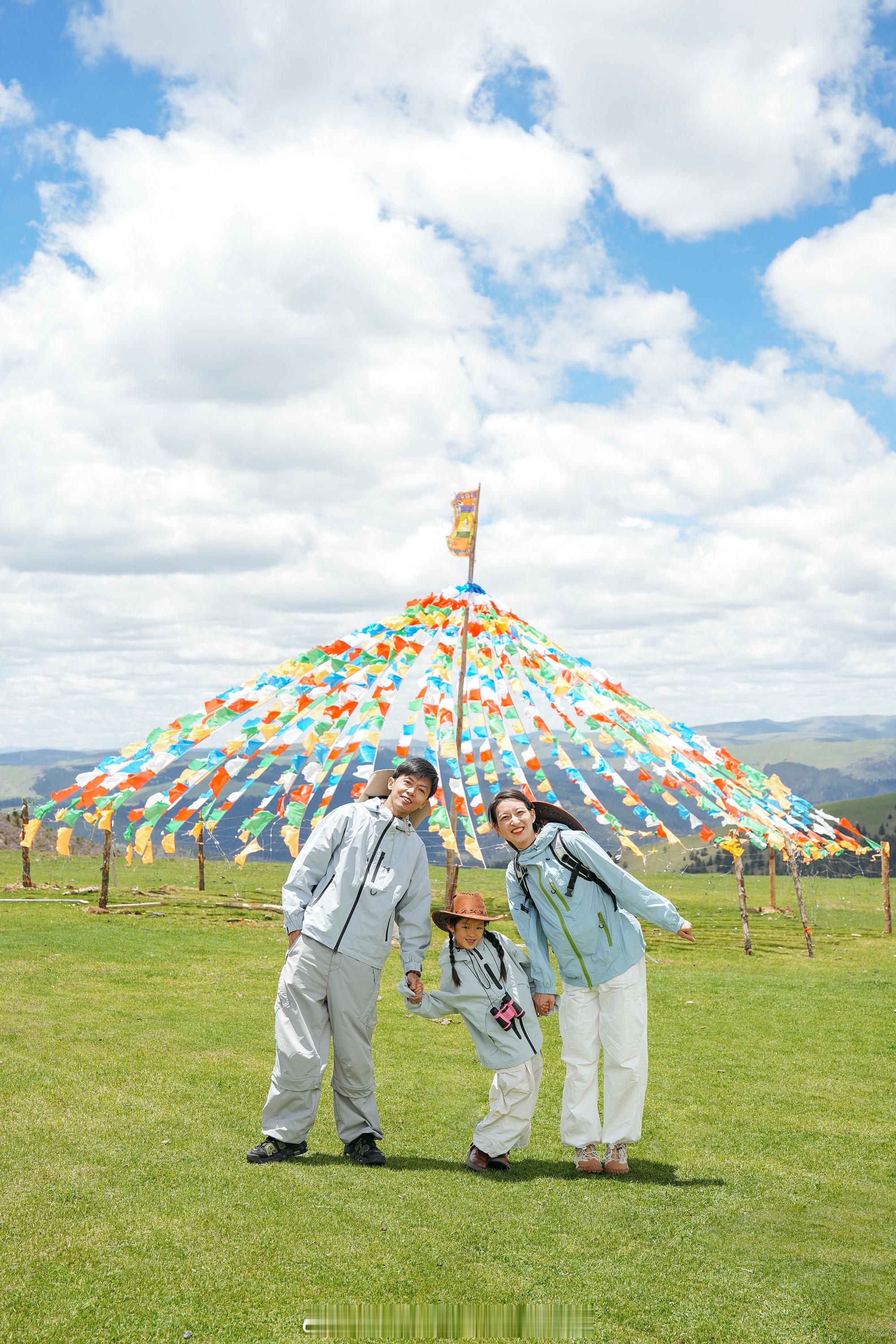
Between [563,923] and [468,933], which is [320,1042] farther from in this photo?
[563,923]

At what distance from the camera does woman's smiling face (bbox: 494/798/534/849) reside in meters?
5.56

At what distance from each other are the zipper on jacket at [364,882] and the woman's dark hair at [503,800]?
2.07ft

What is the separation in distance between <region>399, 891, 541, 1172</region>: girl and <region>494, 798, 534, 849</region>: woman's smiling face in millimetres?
430

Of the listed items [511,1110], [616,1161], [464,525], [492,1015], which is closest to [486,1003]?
[492,1015]

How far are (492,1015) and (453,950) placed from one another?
443mm

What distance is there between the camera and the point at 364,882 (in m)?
5.47

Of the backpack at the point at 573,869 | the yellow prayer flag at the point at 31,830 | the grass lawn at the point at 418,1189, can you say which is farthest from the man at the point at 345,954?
the yellow prayer flag at the point at 31,830

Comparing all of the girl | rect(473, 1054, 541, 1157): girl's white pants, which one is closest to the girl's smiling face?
the girl

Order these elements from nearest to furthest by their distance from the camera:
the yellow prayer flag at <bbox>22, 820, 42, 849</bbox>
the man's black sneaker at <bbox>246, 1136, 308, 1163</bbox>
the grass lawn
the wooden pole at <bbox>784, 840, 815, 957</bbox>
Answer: the grass lawn → the man's black sneaker at <bbox>246, 1136, 308, 1163</bbox> → the yellow prayer flag at <bbox>22, 820, 42, 849</bbox> → the wooden pole at <bbox>784, 840, 815, 957</bbox>

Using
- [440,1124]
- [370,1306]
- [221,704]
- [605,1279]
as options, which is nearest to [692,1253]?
[605,1279]

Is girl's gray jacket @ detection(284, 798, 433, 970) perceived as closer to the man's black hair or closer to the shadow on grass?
the man's black hair

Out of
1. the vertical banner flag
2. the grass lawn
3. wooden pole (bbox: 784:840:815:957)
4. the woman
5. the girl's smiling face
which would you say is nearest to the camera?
the grass lawn

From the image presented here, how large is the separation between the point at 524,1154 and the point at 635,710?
3.68m

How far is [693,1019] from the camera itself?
10305 millimetres
